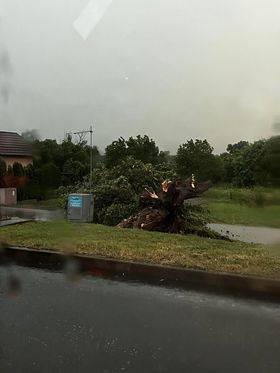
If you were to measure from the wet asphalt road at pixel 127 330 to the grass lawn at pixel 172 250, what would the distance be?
0.46 m

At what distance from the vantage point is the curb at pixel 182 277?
3.94m

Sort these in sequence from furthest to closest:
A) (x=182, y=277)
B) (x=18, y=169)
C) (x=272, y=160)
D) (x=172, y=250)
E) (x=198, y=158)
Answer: (x=172, y=250) < (x=182, y=277) < (x=198, y=158) < (x=18, y=169) < (x=272, y=160)

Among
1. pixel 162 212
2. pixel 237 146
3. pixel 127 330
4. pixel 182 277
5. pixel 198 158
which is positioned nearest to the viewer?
pixel 237 146

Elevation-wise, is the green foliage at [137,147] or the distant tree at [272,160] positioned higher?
the green foliage at [137,147]

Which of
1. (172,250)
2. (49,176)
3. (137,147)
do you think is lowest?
(172,250)

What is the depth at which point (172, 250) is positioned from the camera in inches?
216

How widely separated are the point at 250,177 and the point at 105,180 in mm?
7899

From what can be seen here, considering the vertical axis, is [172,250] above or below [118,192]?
below

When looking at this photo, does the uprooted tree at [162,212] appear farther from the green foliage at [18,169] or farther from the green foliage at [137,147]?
the green foliage at [18,169]

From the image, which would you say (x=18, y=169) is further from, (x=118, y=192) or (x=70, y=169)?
(x=118, y=192)

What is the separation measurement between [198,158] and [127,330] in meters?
1.39

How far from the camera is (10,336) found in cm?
286

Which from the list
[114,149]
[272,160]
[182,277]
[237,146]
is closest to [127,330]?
[114,149]

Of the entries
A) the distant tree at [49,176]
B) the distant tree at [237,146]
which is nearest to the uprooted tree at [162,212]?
the distant tree at [237,146]
